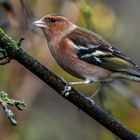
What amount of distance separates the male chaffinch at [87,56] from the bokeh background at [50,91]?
0.49 feet

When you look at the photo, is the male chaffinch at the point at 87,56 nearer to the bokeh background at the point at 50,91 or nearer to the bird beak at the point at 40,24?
the bird beak at the point at 40,24

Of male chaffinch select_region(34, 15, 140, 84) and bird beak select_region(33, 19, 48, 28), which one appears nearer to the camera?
male chaffinch select_region(34, 15, 140, 84)

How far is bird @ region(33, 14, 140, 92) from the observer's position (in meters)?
6.34

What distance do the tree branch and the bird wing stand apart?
1984mm

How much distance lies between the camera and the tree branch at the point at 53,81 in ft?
13.2

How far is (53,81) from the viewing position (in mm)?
4203

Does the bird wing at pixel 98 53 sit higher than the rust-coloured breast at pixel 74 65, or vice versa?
the bird wing at pixel 98 53

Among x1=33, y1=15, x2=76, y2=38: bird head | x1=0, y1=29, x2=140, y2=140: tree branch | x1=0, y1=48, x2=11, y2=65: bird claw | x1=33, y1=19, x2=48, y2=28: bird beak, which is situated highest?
x1=33, y1=15, x2=76, y2=38: bird head

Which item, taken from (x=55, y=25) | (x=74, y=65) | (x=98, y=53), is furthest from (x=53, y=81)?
(x=55, y=25)

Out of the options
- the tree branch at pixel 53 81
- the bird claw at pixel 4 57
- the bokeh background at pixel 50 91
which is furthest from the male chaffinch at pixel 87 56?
the bird claw at pixel 4 57

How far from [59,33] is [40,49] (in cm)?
108

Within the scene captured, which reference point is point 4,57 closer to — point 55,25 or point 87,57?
point 87,57

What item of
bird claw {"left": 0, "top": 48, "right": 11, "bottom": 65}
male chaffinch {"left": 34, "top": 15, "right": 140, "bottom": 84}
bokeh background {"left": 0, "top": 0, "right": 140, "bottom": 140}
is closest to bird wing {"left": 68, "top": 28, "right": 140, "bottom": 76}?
male chaffinch {"left": 34, "top": 15, "right": 140, "bottom": 84}

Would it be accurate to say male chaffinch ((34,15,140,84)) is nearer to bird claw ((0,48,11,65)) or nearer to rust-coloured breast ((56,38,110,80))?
rust-coloured breast ((56,38,110,80))
